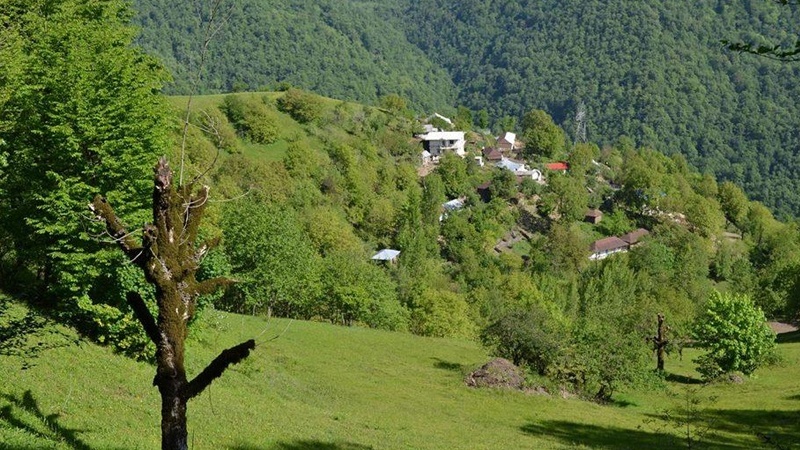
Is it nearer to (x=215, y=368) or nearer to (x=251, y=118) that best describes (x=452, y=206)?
(x=251, y=118)

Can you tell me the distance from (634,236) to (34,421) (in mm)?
123856

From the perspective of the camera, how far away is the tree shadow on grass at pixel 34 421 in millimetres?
13730

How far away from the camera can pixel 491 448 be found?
2427 cm

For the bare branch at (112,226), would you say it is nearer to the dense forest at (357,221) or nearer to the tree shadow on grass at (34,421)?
the dense forest at (357,221)

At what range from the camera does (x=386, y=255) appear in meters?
101

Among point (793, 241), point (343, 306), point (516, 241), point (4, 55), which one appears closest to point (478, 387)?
point (343, 306)

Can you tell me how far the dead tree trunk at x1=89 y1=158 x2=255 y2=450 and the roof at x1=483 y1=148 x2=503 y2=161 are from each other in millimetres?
145032

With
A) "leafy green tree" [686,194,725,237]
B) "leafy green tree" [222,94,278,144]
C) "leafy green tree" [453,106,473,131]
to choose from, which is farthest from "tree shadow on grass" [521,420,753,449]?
"leafy green tree" [453,106,473,131]

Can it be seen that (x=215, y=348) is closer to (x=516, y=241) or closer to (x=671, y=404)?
(x=671, y=404)

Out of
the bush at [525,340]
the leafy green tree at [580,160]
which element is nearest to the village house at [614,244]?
the leafy green tree at [580,160]

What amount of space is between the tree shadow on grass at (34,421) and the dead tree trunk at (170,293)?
6.25 m

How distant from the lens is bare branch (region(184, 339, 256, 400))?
872 cm

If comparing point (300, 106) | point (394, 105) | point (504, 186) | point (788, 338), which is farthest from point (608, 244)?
point (300, 106)

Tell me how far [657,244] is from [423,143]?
5218 centimetres
